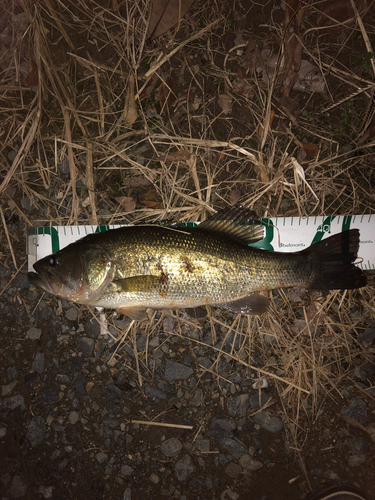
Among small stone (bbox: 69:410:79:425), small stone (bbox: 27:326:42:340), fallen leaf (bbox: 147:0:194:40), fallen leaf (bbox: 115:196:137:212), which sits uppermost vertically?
fallen leaf (bbox: 147:0:194:40)

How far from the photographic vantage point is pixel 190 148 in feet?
10.9

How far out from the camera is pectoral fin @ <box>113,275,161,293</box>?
9.02 ft

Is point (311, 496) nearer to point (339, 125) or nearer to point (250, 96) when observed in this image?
point (339, 125)

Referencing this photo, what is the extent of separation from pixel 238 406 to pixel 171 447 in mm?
890

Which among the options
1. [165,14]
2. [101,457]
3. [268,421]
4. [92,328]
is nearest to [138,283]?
[92,328]

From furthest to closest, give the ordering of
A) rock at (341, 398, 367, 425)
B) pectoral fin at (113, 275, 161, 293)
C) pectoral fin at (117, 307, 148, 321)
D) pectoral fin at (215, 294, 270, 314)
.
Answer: rock at (341, 398, 367, 425), pectoral fin at (215, 294, 270, 314), pectoral fin at (117, 307, 148, 321), pectoral fin at (113, 275, 161, 293)

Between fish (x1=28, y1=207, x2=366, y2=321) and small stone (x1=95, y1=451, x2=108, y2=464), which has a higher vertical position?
fish (x1=28, y1=207, x2=366, y2=321)

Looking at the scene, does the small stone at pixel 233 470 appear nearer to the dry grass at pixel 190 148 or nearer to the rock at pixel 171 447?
the rock at pixel 171 447

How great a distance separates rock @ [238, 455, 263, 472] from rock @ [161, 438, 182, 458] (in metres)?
0.72

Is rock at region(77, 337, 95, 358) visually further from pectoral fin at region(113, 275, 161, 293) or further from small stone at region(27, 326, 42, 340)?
pectoral fin at region(113, 275, 161, 293)

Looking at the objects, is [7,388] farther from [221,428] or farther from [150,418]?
[221,428]

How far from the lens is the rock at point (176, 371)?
10.9 ft

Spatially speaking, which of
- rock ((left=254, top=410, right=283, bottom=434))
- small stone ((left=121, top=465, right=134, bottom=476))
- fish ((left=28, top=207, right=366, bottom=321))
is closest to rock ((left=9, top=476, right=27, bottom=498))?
small stone ((left=121, top=465, right=134, bottom=476))

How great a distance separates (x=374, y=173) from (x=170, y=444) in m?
3.97
